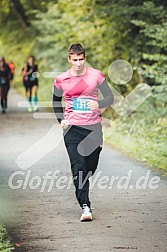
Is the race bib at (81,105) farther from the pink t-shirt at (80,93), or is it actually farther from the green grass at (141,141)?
the green grass at (141,141)

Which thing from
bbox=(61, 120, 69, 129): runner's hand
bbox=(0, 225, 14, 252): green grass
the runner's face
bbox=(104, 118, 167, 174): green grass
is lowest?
bbox=(104, 118, 167, 174): green grass

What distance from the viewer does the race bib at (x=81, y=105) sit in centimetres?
835

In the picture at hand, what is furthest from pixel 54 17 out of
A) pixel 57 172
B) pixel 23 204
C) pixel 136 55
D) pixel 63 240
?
pixel 63 240

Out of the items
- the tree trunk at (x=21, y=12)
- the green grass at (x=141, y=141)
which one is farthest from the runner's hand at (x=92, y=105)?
the tree trunk at (x=21, y=12)

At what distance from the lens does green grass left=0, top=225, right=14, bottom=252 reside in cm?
679

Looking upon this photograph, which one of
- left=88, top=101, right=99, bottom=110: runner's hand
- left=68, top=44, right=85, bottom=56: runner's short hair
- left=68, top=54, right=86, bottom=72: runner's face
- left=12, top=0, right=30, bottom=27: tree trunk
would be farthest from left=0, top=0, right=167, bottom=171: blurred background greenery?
left=12, top=0, right=30, bottom=27: tree trunk

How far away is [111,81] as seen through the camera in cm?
2258

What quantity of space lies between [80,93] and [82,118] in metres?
0.30

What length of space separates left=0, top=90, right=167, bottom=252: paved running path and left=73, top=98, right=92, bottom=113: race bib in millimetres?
1301

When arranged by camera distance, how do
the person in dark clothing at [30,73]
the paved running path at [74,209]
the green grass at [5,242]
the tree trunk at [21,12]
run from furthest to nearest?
the tree trunk at [21,12] < the person in dark clothing at [30,73] < the paved running path at [74,209] < the green grass at [5,242]

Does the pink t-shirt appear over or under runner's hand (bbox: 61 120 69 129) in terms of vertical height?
over

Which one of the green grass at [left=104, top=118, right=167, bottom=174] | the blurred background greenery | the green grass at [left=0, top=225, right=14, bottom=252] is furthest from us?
the blurred background greenery

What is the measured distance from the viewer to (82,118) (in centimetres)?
843

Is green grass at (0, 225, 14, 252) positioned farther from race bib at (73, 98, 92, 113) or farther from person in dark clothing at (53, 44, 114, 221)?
race bib at (73, 98, 92, 113)
